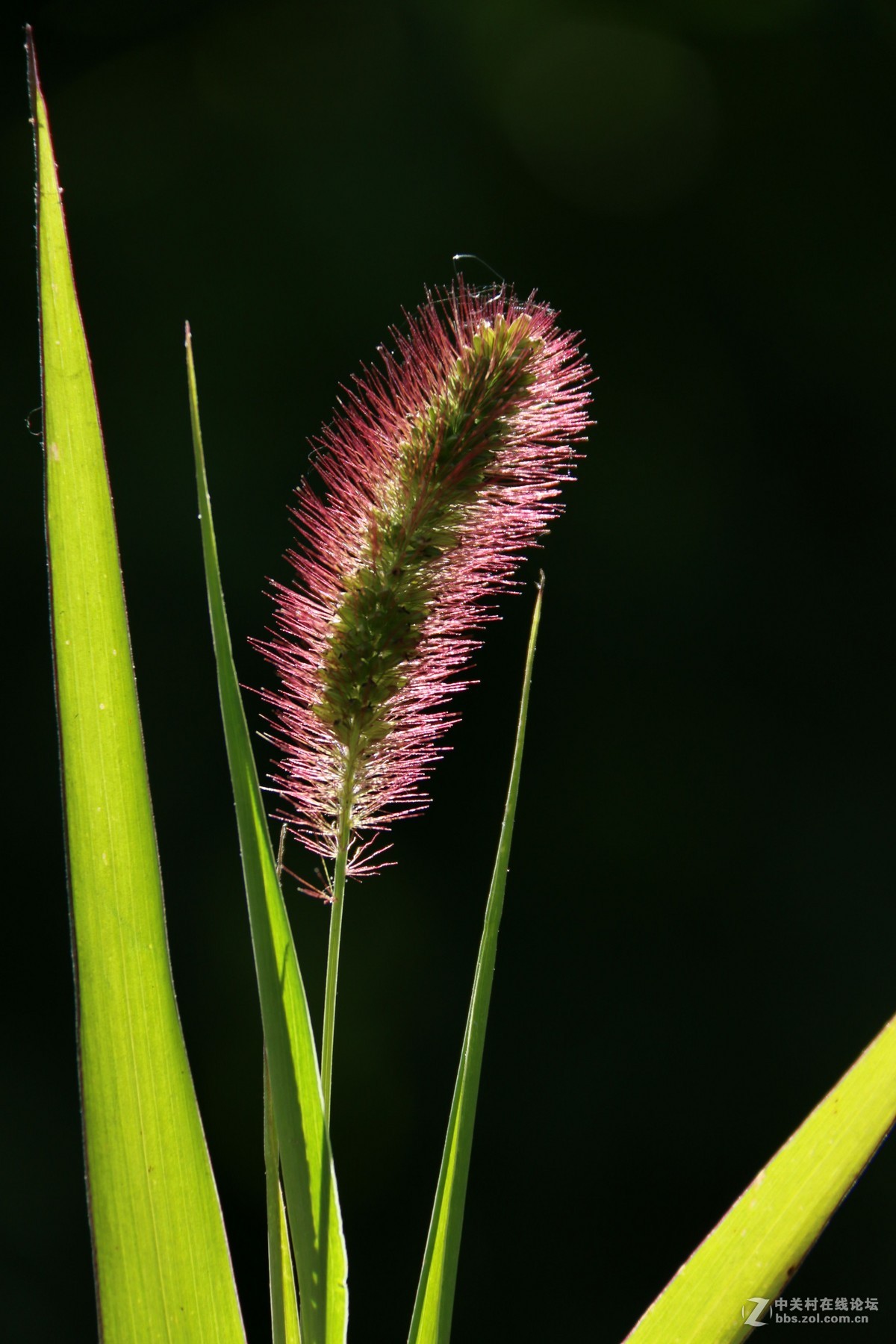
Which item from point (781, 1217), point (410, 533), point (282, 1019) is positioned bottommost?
point (781, 1217)

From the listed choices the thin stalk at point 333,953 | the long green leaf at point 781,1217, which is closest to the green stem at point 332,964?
the thin stalk at point 333,953

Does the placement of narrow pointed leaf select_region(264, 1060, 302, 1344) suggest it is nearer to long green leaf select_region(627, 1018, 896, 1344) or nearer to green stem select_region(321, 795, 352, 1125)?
green stem select_region(321, 795, 352, 1125)

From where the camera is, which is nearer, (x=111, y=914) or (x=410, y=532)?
(x=111, y=914)

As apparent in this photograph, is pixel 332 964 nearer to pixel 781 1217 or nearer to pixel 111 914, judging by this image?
pixel 111 914

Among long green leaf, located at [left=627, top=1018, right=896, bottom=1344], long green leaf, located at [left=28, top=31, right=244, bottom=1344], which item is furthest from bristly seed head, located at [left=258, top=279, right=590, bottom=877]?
long green leaf, located at [left=627, top=1018, right=896, bottom=1344]

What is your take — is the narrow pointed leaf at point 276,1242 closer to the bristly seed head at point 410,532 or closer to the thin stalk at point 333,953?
the thin stalk at point 333,953

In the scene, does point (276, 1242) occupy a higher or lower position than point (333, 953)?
lower

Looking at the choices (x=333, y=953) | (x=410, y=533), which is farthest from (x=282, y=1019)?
(x=410, y=533)
